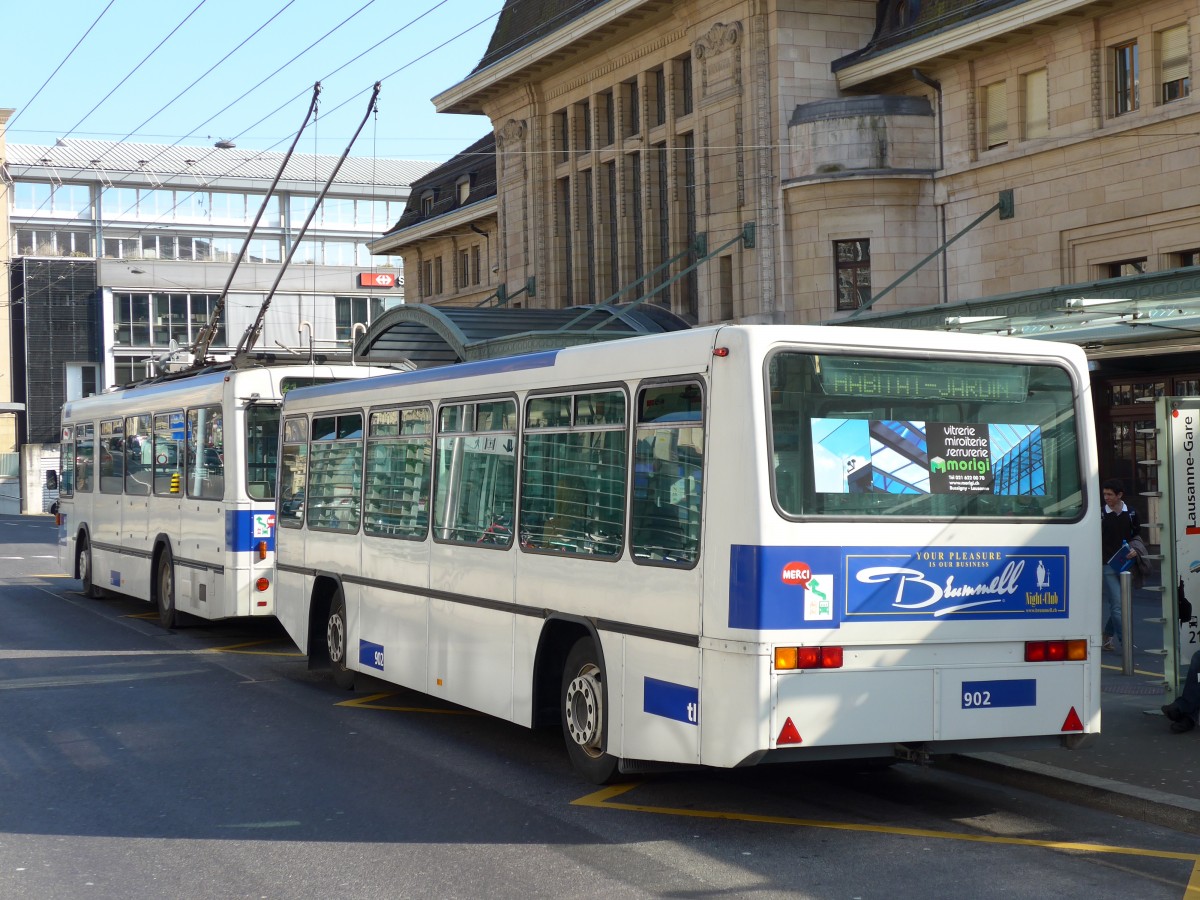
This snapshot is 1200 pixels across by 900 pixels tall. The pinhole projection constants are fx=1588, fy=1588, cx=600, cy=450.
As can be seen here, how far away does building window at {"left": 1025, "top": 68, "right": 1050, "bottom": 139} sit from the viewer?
1127 inches

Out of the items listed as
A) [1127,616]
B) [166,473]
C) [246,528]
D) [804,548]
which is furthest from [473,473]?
[166,473]

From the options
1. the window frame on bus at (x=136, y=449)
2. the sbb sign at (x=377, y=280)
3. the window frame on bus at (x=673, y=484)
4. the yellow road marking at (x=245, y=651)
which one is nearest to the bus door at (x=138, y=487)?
the window frame on bus at (x=136, y=449)

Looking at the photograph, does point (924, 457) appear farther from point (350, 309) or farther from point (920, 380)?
point (350, 309)

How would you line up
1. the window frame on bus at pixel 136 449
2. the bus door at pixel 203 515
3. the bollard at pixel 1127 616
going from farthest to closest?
the window frame on bus at pixel 136 449 → the bus door at pixel 203 515 → the bollard at pixel 1127 616

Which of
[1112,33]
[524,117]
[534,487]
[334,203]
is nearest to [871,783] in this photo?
[534,487]

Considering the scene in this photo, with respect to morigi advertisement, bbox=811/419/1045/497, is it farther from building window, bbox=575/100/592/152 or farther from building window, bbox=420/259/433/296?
building window, bbox=420/259/433/296

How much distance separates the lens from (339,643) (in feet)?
45.3

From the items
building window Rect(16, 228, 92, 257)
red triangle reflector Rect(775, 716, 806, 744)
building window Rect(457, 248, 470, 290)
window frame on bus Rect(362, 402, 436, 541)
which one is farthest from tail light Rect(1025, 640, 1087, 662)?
building window Rect(16, 228, 92, 257)

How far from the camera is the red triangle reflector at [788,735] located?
786 cm

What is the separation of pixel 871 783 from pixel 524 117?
118 feet

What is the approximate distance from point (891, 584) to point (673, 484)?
1.27 m

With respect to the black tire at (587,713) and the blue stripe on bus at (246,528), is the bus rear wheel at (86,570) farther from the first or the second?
the black tire at (587,713)

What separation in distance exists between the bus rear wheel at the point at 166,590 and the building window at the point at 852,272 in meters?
16.9

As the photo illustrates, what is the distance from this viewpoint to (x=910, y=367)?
8484 mm
